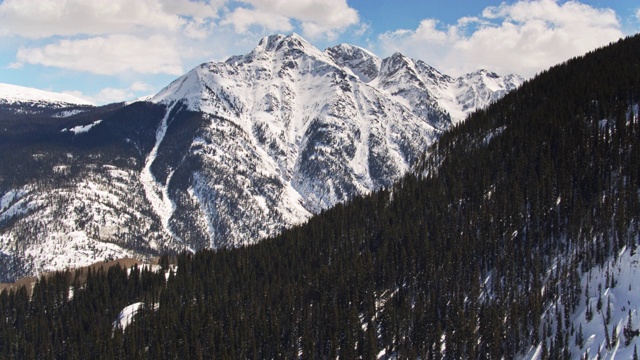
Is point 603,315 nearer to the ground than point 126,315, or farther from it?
nearer to the ground

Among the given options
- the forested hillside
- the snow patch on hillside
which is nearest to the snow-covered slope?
the forested hillside

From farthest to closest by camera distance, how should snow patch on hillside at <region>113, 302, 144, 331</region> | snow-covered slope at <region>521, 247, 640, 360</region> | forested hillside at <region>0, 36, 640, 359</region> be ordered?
1. snow patch on hillside at <region>113, 302, 144, 331</region>
2. forested hillside at <region>0, 36, 640, 359</region>
3. snow-covered slope at <region>521, 247, 640, 360</region>

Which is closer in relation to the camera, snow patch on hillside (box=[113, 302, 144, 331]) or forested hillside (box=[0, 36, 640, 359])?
forested hillside (box=[0, 36, 640, 359])

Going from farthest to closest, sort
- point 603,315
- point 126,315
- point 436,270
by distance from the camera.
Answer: point 126,315
point 436,270
point 603,315

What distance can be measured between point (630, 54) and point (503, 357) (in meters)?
126

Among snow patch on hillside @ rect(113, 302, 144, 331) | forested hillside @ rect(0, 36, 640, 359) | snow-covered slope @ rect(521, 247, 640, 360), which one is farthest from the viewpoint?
snow patch on hillside @ rect(113, 302, 144, 331)

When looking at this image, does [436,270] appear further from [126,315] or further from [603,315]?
[126,315]

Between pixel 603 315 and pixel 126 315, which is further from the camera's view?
pixel 126 315

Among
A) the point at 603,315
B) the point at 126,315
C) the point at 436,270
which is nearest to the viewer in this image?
the point at 603,315

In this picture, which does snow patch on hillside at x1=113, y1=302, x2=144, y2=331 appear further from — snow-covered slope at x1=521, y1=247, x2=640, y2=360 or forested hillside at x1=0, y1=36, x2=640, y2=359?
snow-covered slope at x1=521, y1=247, x2=640, y2=360

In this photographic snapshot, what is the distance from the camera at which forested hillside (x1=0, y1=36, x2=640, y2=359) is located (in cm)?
11175

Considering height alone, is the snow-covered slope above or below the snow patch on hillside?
below

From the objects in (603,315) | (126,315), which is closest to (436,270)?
(603,315)

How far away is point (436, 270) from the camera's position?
139 m
